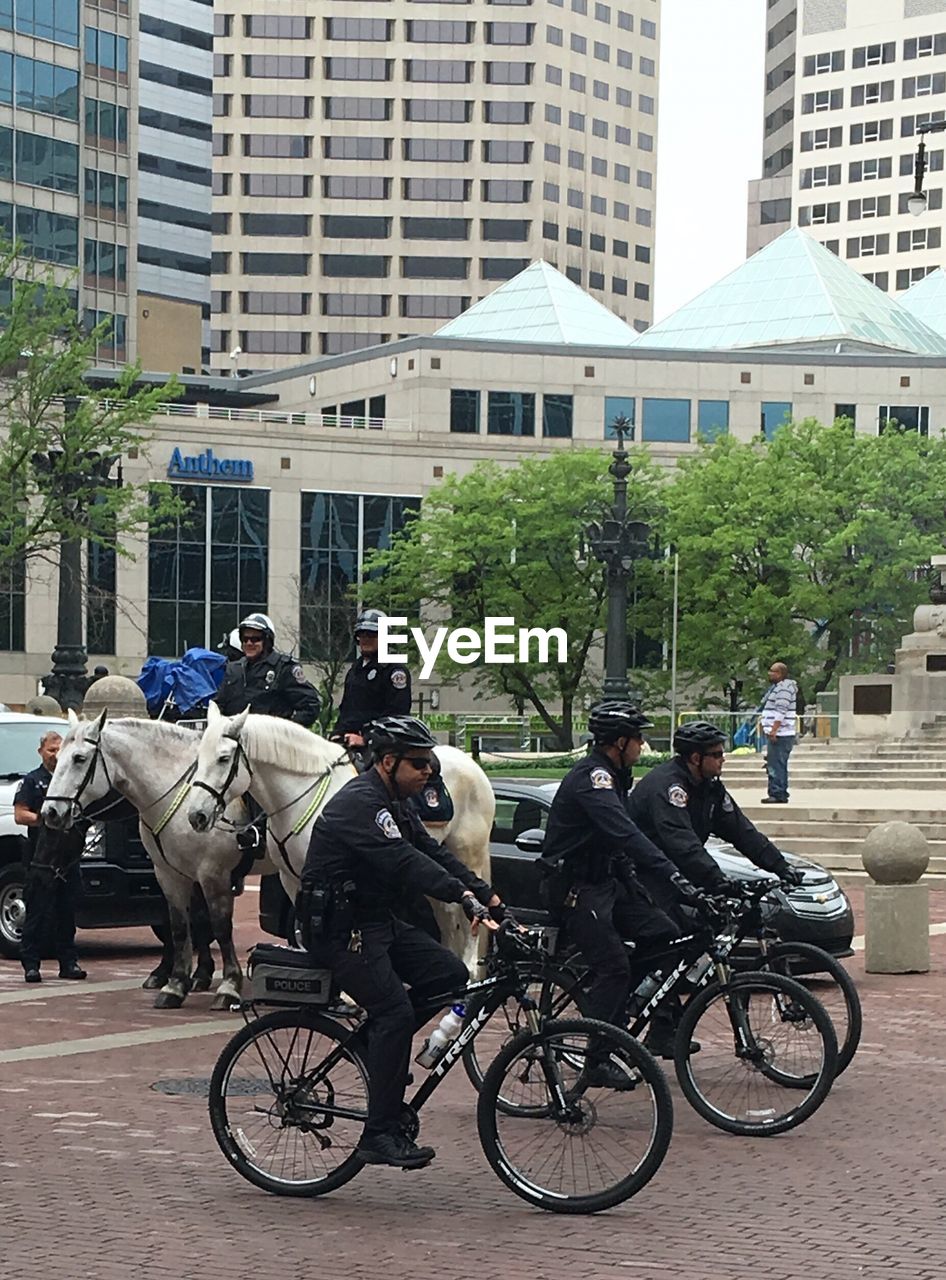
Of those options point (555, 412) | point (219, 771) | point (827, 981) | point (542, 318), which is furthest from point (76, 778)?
point (542, 318)

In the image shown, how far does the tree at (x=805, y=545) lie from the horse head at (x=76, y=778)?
5506 centimetres

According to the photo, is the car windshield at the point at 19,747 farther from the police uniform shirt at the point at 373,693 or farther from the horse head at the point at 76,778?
the police uniform shirt at the point at 373,693

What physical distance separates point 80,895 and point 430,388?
80.1 metres

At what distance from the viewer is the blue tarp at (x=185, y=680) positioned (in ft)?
60.5

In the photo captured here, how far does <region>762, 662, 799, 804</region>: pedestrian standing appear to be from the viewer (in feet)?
102

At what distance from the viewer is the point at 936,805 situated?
30359 millimetres

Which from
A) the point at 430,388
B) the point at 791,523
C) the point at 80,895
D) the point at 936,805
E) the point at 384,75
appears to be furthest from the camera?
the point at 384,75

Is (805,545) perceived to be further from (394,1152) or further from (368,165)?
(368,165)

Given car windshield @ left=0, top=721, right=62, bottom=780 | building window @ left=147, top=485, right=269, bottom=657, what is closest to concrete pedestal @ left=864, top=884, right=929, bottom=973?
car windshield @ left=0, top=721, right=62, bottom=780

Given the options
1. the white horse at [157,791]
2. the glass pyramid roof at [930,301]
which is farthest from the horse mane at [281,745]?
the glass pyramid roof at [930,301]

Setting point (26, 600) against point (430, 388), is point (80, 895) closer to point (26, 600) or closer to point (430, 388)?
point (26, 600)

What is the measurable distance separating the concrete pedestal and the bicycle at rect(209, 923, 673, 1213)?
9.37m

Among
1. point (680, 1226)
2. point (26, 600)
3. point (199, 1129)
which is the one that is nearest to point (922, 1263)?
point (680, 1226)

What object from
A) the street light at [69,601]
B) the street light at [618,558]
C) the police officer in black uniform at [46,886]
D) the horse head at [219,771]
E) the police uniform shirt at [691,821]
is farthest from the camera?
the street light at [618,558]
